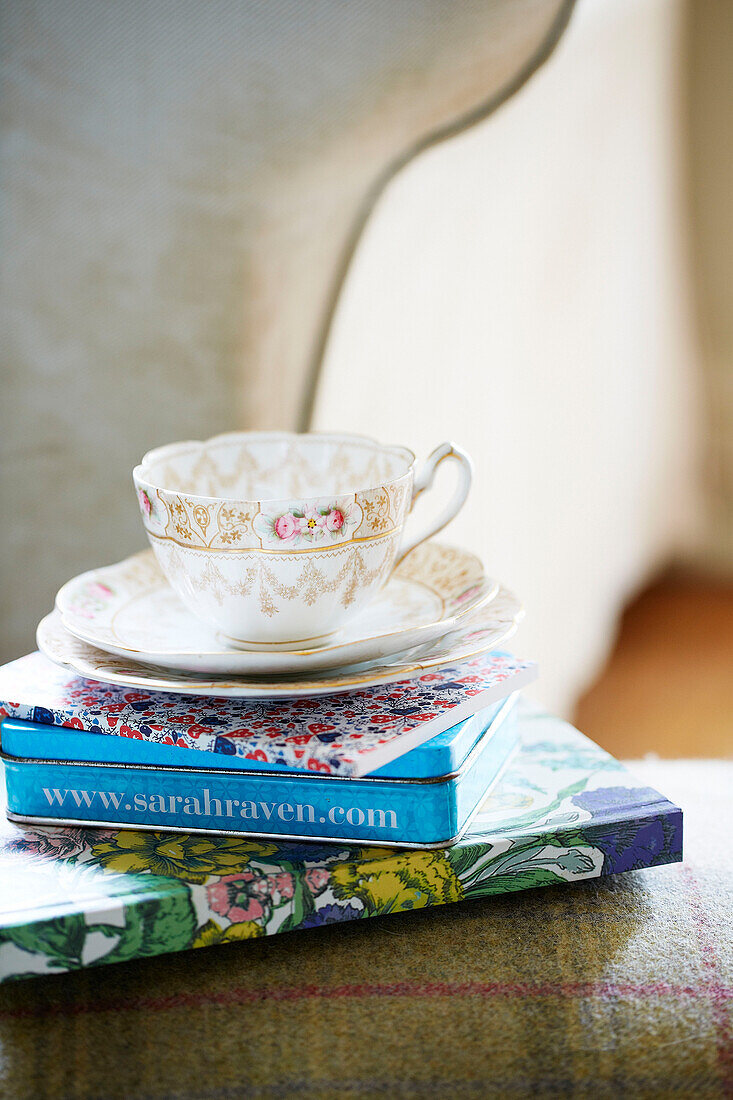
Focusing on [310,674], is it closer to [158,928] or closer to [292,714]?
[292,714]

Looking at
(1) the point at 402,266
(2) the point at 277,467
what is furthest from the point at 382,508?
(1) the point at 402,266

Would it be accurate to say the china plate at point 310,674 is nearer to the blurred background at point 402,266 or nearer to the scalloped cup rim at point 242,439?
the scalloped cup rim at point 242,439

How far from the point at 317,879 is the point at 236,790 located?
0.06m

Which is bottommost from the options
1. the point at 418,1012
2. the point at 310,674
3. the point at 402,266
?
the point at 418,1012

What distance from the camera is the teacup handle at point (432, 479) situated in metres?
0.53

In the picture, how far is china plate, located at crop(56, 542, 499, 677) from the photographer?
16.9 inches

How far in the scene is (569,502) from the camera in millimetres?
1117

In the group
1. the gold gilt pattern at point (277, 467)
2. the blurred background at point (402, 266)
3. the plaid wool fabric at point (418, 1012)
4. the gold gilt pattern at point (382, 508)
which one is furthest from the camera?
the blurred background at point (402, 266)

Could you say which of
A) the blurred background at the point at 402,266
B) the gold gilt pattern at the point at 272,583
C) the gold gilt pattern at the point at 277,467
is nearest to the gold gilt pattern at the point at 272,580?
the gold gilt pattern at the point at 272,583

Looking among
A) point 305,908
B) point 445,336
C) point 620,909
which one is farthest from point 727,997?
point 445,336

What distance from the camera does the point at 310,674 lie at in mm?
464

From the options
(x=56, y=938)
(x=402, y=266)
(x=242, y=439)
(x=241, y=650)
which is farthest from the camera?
(x=402, y=266)

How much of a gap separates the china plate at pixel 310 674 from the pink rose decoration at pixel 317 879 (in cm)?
8

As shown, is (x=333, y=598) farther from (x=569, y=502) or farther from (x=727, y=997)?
(x=569, y=502)
